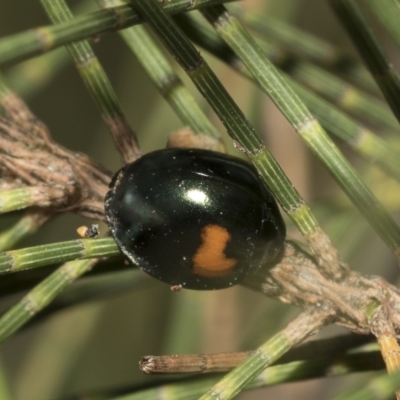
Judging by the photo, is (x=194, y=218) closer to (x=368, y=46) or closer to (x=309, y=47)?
(x=368, y=46)

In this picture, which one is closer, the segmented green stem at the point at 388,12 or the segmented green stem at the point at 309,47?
the segmented green stem at the point at 388,12

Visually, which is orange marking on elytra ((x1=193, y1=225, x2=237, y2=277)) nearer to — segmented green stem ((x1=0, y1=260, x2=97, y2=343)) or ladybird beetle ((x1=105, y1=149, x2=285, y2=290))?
ladybird beetle ((x1=105, y1=149, x2=285, y2=290))

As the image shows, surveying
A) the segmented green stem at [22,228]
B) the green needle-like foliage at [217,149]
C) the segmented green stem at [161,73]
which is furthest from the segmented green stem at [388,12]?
the segmented green stem at [22,228]

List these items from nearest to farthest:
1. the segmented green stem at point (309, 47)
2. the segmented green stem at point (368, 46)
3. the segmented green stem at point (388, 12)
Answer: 1. the segmented green stem at point (388, 12)
2. the segmented green stem at point (368, 46)
3. the segmented green stem at point (309, 47)

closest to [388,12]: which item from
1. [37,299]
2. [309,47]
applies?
Answer: [37,299]

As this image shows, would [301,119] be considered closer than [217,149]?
Yes

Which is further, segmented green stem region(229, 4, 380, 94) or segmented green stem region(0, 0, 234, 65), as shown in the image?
segmented green stem region(229, 4, 380, 94)

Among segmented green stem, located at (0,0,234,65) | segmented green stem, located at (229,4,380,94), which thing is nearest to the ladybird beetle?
segmented green stem, located at (0,0,234,65)

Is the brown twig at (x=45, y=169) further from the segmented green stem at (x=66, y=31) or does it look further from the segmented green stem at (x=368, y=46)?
the segmented green stem at (x=368, y=46)

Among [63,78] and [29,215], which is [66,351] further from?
[29,215]
